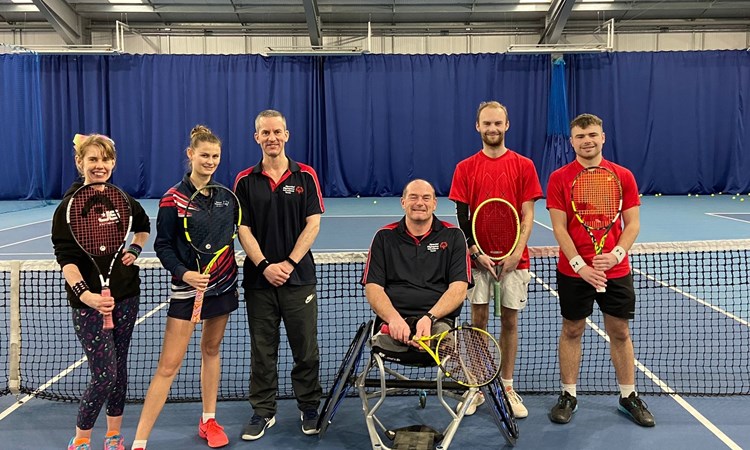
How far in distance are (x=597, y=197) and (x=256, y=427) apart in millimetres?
2328

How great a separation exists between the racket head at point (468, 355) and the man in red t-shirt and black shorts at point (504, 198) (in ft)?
2.08

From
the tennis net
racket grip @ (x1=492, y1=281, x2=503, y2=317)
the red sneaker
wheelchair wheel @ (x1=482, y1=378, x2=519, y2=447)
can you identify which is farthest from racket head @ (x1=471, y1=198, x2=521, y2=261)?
the red sneaker

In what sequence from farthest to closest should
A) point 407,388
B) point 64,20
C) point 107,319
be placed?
point 64,20 < point 407,388 < point 107,319

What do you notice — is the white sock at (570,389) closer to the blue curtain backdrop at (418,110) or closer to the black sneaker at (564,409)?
the black sneaker at (564,409)

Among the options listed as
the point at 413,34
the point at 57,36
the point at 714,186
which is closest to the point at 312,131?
the point at 413,34

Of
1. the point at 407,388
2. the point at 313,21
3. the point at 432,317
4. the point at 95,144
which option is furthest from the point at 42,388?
the point at 313,21

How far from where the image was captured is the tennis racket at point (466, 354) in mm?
2932

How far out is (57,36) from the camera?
56.7 feet

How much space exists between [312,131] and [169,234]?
47.8ft

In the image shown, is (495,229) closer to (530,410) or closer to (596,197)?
(596,197)

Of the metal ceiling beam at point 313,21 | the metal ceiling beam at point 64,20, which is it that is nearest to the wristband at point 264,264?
the metal ceiling beam at point 313,21

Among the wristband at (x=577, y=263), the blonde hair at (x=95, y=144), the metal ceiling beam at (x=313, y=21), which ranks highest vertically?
the metal ceiling beam at (x=313, y=21)

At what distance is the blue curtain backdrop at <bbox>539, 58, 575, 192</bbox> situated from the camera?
16.7m

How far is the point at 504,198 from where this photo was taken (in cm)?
367
